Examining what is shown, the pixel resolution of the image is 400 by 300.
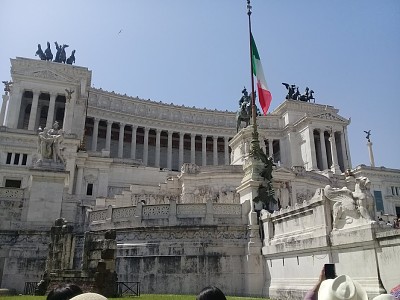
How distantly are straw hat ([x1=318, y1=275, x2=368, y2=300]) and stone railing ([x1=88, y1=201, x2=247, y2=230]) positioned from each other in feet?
60.4

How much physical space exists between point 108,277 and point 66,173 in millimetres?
12216

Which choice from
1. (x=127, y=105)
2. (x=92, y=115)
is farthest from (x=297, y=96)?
(x=92, y=115)

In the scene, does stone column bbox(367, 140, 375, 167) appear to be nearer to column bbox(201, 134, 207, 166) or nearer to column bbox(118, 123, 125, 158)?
column bbox(201, 134, 207, 166)

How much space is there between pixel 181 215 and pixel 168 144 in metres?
64.2

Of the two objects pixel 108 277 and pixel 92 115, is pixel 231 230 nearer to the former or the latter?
pixel 108 277

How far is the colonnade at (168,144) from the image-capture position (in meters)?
80.2

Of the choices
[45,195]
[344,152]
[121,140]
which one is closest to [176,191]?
[45,195]

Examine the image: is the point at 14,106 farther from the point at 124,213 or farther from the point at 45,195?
the point at 124,213

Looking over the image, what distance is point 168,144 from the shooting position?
3408 inches

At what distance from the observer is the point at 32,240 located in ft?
78.5

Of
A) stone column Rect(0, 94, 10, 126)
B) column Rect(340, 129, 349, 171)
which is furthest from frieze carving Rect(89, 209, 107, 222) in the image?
column Rect(340, 129, 349, 171)

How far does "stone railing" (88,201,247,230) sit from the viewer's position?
2272 centimetres

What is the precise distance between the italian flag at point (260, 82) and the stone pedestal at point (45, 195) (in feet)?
52.3

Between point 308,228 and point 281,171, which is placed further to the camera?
point 281,171
